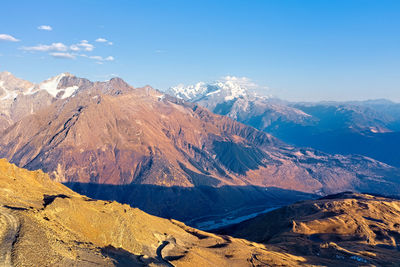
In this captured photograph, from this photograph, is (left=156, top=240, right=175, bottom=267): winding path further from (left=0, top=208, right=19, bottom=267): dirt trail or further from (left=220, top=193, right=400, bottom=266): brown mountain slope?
(left=220, top=193, right=400, bottom=266): brown mountain slope

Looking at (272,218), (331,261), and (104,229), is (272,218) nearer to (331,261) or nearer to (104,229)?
(331,261)

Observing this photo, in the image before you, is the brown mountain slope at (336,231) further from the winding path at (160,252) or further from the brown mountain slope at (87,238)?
the winding path at (160,252)

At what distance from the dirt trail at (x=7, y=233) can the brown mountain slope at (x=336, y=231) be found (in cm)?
8500

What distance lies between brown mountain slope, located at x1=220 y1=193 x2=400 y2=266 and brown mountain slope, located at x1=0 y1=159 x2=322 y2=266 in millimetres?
20898

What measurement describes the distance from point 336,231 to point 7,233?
13486cm

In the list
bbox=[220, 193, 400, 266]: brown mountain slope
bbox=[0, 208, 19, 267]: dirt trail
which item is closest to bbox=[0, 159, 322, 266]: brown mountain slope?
bbox=[0, 208, 19, 267]: dirt trail

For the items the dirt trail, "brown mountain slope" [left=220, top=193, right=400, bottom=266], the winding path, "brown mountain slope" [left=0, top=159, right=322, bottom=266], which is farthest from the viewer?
"brown mountain slope" [left=220, top=193, right=400, bottom=266]

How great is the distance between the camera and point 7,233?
4891 cm

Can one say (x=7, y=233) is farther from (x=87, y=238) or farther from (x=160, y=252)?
(x=160, y=252)

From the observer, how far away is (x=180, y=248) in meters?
80.7

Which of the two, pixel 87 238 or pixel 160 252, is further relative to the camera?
pixel 160 252

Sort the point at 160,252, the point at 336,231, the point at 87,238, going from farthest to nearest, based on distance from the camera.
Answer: the point at 336,231 → the point at 160,252 → the point at 87,238

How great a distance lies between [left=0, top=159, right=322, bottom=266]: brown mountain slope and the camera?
1923 inches

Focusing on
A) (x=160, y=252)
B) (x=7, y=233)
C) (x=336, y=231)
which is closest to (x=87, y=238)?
(x=7, y=233)
